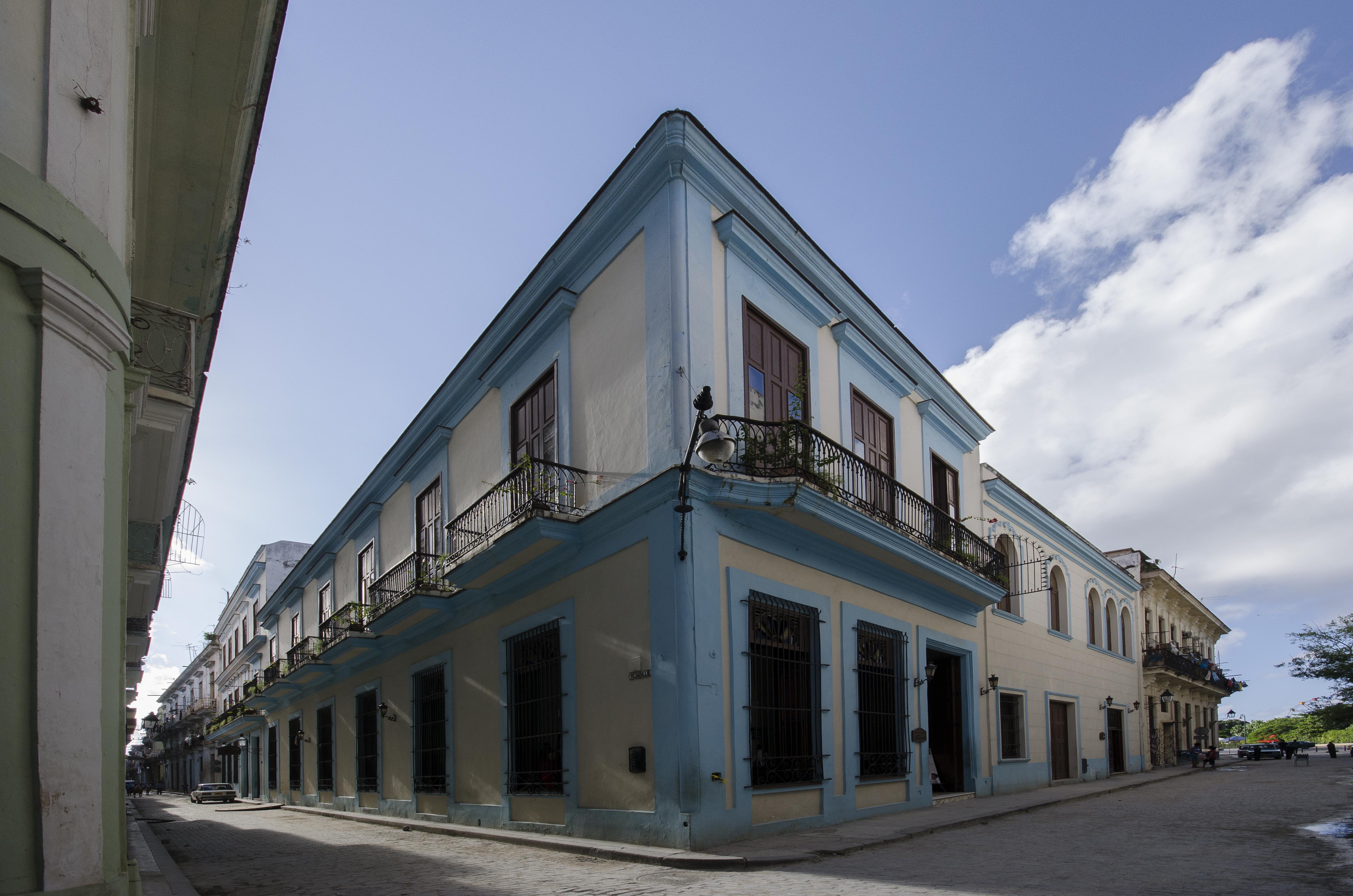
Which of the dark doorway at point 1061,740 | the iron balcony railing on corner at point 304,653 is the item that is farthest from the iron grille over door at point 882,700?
the iron balcony railing on corner at point 304,653

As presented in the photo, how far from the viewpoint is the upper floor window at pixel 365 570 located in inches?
736

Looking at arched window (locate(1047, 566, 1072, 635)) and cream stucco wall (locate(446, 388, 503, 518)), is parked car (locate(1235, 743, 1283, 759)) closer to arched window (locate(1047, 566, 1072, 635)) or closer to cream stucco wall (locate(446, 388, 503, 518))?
arched window (locate(1047, 566, 1072, 635))

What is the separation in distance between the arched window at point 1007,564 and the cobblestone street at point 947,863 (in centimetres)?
371

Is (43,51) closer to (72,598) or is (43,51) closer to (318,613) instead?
(72,598)

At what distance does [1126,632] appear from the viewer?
25.1m

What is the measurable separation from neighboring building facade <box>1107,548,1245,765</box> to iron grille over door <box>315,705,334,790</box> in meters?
21.0

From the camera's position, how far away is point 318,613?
23203 millimetres

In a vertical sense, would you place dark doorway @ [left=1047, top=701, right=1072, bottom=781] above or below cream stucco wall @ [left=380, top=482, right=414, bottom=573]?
below

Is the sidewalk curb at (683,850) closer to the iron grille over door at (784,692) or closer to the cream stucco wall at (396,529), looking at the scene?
the iron grille over door at (784,692)

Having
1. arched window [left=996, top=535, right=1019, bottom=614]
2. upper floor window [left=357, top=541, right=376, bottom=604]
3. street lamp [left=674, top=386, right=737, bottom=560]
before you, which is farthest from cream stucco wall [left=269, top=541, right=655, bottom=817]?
arched window [left=996, top=535, right=1019, bottom=614]

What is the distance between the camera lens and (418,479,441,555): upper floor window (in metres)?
15.3

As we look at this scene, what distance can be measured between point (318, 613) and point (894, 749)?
638 inches

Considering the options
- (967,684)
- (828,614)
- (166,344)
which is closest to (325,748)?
(967,684)

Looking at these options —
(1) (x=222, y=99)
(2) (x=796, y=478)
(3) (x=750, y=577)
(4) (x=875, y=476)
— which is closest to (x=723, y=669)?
(3) (x=750, y=577)
